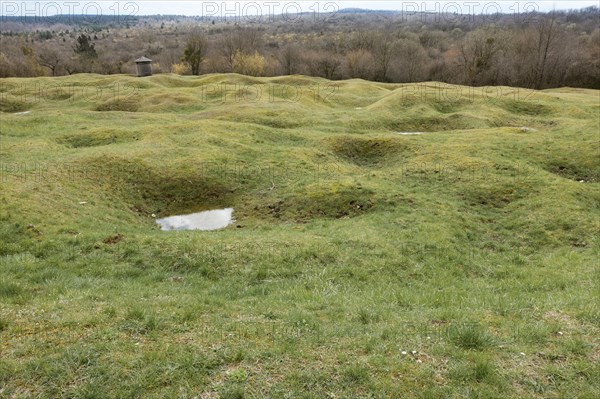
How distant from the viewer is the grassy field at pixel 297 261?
9.49 meters

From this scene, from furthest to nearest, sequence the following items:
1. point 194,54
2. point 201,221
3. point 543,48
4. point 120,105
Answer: point 194,54
point 543,48
point 120,105
point 201,221

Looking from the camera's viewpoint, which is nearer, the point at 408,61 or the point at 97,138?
the point at 97,138

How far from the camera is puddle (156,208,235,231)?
998 inches

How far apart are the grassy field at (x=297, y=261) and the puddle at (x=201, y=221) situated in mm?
1165

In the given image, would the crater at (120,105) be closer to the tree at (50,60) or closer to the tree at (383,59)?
the tree at (383,59)

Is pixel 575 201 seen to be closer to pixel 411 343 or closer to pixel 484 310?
pixel 484 310

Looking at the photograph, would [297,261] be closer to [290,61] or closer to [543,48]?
[290,61]

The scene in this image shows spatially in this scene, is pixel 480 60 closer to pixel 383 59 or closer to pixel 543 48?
pixel 543 48

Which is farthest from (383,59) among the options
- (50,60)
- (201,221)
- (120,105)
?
(201,221)

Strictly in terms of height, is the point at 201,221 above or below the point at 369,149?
below

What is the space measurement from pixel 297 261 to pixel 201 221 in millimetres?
9746

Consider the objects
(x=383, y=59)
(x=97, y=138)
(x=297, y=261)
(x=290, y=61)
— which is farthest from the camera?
(x=290, y=61)

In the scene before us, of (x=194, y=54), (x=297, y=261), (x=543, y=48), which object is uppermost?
(x=543, y=48)

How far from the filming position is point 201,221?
26312 millimetres
